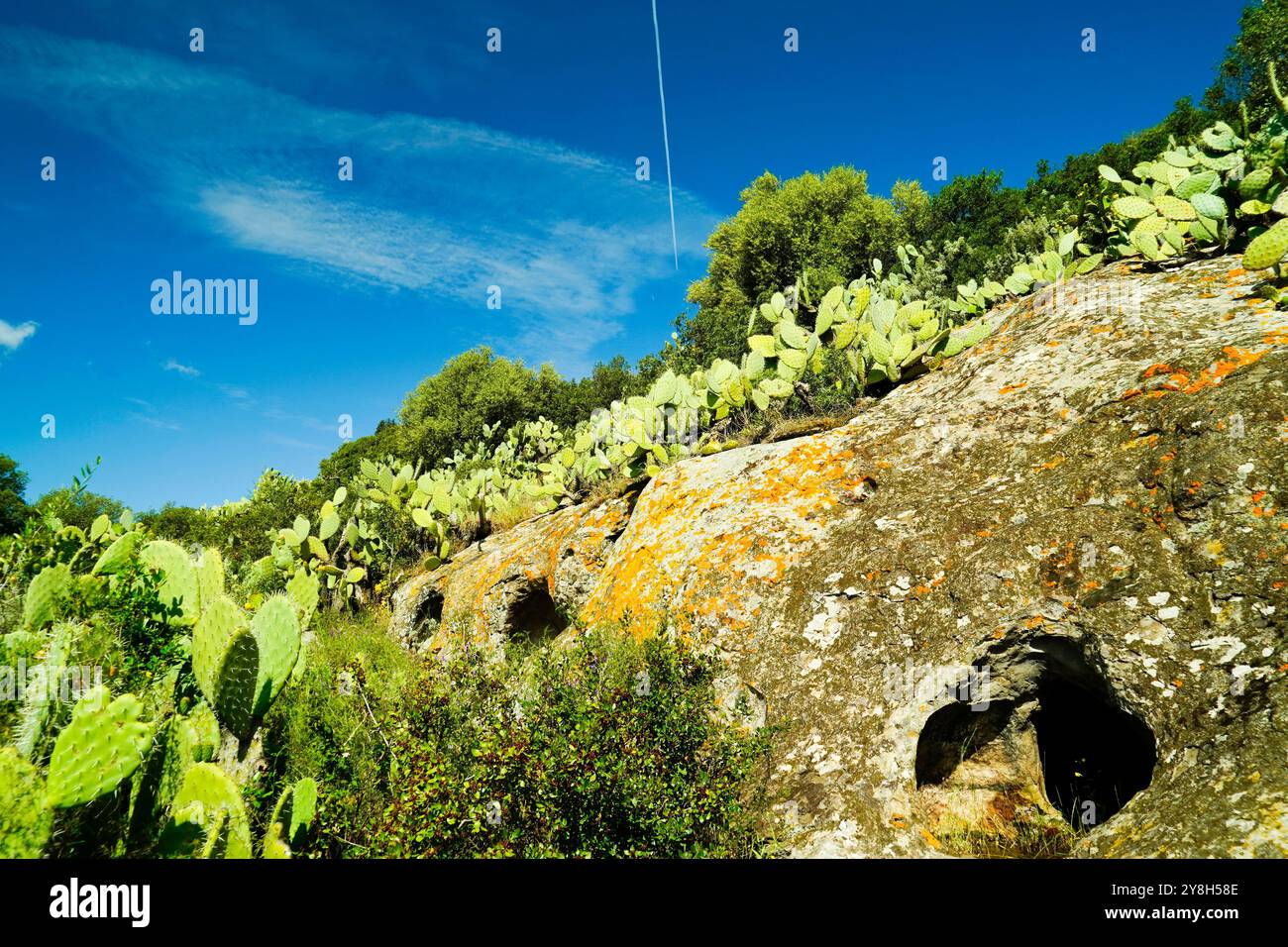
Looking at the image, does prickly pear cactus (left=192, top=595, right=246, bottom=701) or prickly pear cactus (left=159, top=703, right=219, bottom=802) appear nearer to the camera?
prickly pear cactus (left=159, top=703, right=219, bottom=802)

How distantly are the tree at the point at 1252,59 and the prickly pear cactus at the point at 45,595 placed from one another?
79.0 feet

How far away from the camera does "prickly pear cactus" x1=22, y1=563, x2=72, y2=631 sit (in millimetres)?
3914

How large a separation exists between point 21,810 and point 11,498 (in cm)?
2414

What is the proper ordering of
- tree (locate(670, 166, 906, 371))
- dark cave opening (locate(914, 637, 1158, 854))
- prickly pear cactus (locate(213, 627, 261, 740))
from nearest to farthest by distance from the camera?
dark cave opening (locate(914, 637, 1158, 854)), prickly pear cactus (locate(213, 627, 261, 740)), tree (locate(670, 166, 906, 371))

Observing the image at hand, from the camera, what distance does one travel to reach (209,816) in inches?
91.4

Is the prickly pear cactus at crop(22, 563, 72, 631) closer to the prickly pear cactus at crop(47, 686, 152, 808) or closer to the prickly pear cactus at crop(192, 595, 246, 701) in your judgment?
the prickly pear cactus at crop(192, 595, 246, 701)

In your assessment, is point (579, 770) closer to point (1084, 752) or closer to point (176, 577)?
point (1084, 752)

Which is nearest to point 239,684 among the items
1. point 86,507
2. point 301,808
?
point 301,808

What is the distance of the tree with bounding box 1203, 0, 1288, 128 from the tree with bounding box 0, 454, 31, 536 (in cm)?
3245

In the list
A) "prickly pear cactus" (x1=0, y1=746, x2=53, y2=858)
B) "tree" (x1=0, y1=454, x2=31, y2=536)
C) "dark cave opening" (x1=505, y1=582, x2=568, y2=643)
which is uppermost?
"tree" (x1=0, y1=454, x2=31, y2=536)

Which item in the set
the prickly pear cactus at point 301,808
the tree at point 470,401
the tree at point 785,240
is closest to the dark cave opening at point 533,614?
the prickly pear cactus at point 301,808

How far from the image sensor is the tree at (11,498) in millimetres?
16773

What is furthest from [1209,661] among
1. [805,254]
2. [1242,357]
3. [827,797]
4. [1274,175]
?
[805,254]

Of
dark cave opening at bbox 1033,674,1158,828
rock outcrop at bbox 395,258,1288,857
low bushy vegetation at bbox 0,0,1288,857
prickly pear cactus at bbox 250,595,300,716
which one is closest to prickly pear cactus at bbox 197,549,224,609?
low bushy vegetation at bbox 0,0,1288,857
